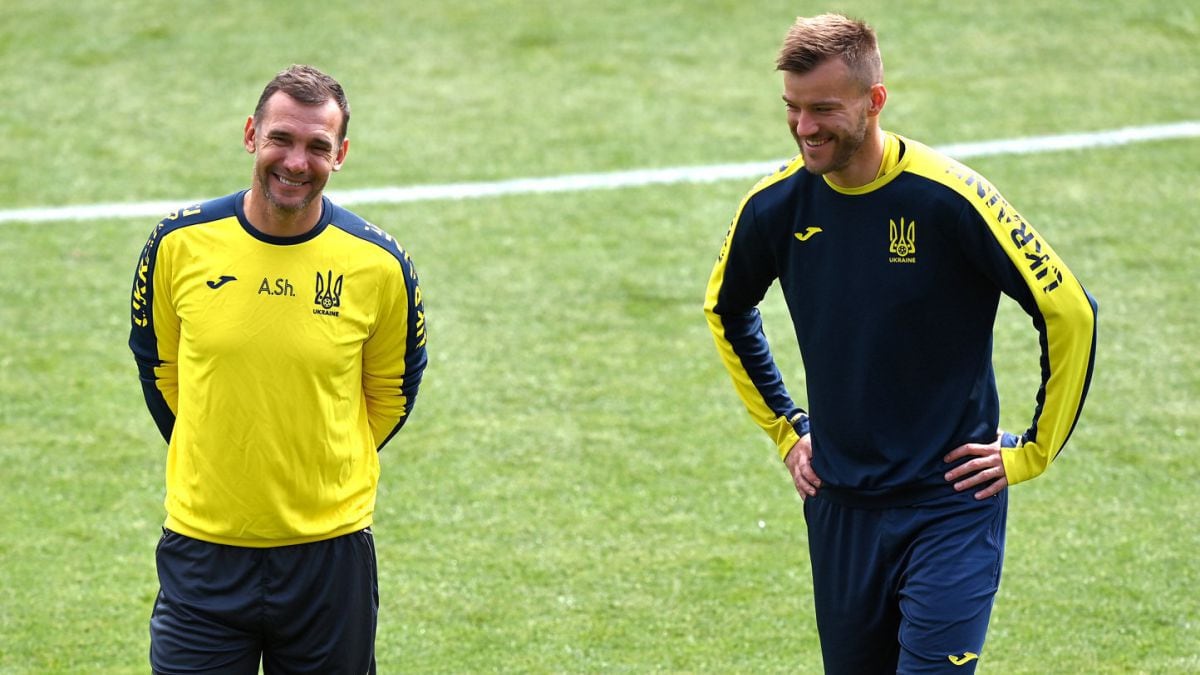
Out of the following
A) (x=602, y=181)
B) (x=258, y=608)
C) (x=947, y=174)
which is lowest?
(x=258, y=608)

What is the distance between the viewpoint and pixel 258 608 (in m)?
4.23

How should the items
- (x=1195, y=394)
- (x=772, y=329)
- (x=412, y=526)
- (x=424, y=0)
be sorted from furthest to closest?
(x=424, y=0)
(x=772, y=329)
(x=1195, y=394)
(x=412, y=526)

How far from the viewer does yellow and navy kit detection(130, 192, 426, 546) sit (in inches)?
164

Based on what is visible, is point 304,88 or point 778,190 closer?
point 304,88

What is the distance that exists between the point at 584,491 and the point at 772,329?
6.44 feet

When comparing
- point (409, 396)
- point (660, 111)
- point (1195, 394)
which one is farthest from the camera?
point (660, 111)

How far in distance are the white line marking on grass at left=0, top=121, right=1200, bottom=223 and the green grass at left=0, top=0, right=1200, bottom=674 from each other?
128mm

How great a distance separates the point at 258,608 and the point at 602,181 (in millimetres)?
6865

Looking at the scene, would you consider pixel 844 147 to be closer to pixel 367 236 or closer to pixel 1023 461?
pixel 1023 461

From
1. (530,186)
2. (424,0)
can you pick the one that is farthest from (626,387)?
(424,0)

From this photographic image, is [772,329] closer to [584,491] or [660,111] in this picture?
[584,491]

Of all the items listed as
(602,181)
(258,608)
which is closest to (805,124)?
(258,608)

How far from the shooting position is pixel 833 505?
460 centimetres

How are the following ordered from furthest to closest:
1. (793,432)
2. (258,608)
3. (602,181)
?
1. (602,181)
2. (793,432)
3. (258,608)
